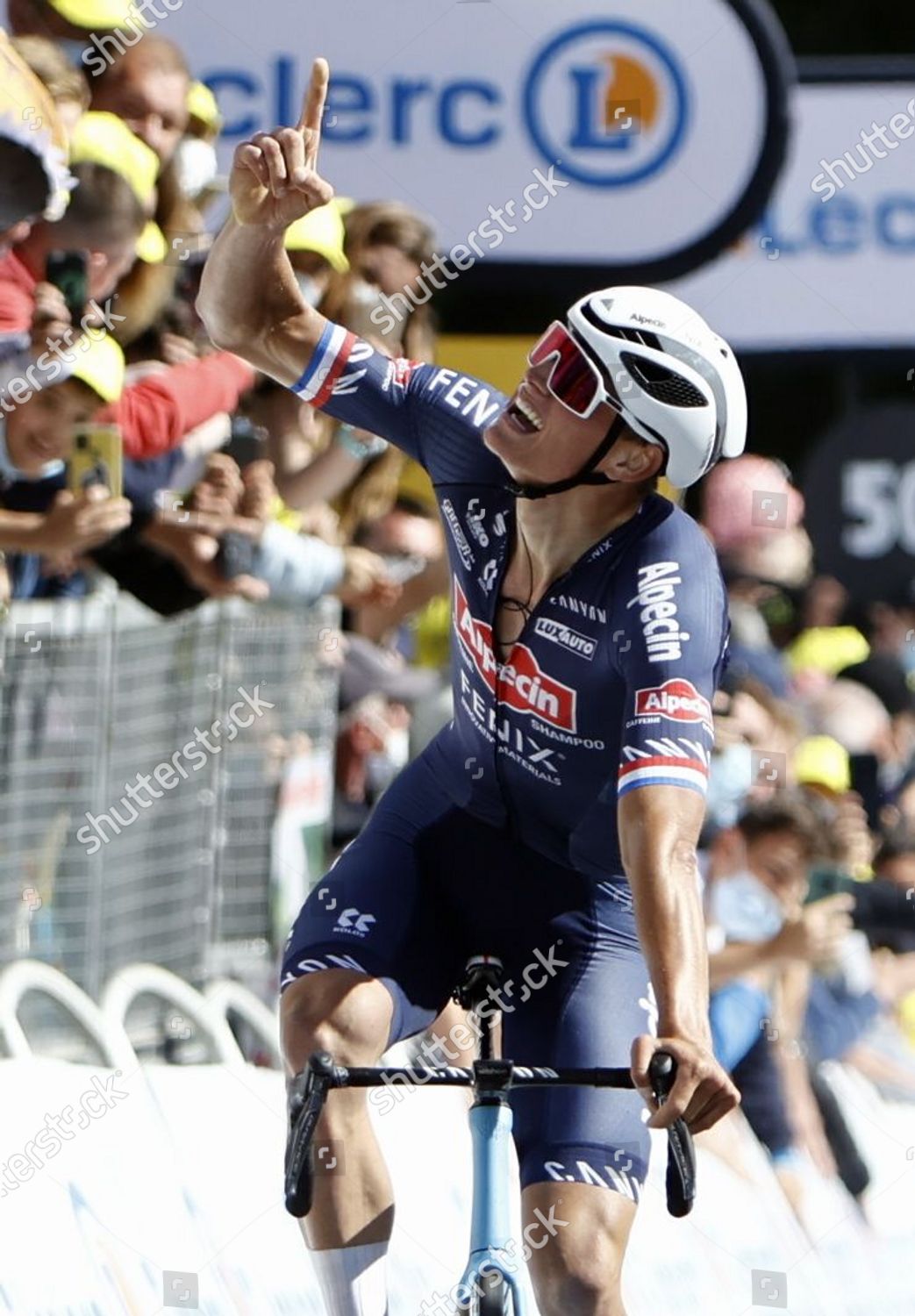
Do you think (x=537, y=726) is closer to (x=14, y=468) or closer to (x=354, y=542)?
(x=14, y=468)

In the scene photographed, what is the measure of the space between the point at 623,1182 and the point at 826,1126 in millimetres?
2764

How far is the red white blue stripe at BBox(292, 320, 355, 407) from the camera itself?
390 centimetres

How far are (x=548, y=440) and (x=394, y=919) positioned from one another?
815mm

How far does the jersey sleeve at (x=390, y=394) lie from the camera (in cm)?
387

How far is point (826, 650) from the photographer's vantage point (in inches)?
258

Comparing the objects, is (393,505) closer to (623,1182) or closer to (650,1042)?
(623,1182)

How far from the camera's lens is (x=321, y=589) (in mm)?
5883

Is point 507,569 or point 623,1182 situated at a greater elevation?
point 507,569

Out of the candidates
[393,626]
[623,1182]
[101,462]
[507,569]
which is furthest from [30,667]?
[623,1182]

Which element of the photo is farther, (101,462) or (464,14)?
(464,14)
